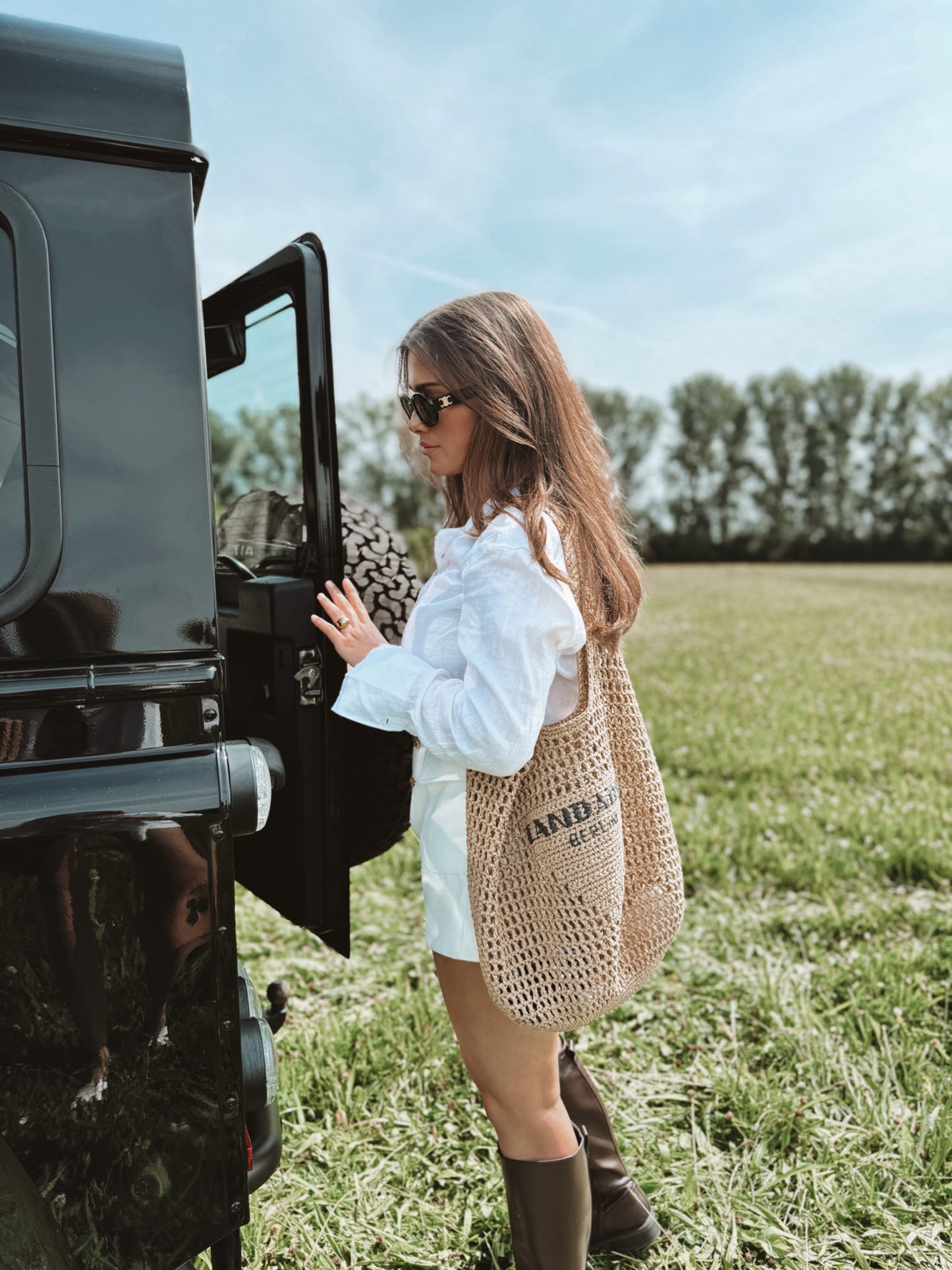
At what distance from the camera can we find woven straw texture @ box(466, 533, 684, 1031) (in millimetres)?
1632

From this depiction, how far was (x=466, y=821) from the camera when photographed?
1662mm

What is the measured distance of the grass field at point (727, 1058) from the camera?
2.28 metres

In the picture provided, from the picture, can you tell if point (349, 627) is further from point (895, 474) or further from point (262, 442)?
point (895, 474)

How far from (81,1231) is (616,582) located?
1295mm

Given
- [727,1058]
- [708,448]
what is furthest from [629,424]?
[727,1058]

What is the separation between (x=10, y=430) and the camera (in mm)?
1337

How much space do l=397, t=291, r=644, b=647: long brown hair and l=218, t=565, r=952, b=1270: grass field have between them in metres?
1.56

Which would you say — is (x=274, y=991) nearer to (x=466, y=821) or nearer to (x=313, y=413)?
(x=466, y=821)

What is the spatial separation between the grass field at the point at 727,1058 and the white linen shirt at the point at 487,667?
137cm

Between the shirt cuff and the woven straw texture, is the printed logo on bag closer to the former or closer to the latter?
the woven straw texture

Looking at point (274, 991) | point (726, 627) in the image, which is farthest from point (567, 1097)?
point (726, 627)

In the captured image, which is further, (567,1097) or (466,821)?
(567,1097)

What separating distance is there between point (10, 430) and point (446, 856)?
3.27 ft

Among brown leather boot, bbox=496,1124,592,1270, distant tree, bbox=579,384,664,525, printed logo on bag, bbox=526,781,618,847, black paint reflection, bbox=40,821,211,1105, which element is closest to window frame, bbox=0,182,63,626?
black paint reflection, bbox=40,821,211,1105
